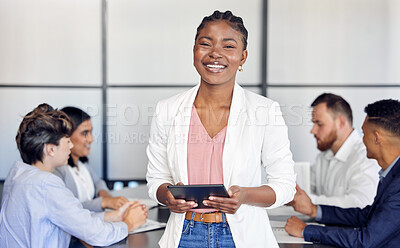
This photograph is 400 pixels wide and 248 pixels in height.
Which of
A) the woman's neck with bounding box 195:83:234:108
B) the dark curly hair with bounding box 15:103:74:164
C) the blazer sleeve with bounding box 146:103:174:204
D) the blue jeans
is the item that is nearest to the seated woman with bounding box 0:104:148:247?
the dark curly hair with bounding box 15:103:74:164

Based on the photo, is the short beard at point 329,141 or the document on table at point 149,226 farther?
the short beard at point 329,141

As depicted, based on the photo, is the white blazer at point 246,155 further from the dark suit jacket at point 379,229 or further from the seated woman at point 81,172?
the seated woman at point 81,172

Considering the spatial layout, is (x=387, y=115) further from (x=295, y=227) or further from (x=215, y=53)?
(x=215, y=53)

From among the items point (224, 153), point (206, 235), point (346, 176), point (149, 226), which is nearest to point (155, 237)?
point (149, 226)

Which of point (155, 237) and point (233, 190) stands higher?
point (233, 190)

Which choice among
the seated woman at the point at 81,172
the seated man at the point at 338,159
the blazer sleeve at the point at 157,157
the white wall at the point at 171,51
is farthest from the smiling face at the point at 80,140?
the blazer sleeve at the point at 157,157

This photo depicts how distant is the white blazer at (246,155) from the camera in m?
1.54

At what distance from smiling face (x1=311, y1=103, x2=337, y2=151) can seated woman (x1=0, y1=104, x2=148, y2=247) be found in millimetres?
1630

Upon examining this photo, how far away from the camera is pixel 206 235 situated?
1.53m

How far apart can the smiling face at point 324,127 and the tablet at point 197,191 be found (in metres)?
1.95

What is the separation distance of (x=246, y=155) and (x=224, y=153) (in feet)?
0.23

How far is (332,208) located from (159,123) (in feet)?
4.11

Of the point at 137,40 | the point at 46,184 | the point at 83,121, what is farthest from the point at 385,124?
the point at 137,40

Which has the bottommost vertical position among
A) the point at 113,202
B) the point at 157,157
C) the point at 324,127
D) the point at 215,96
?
the point at 113,202
